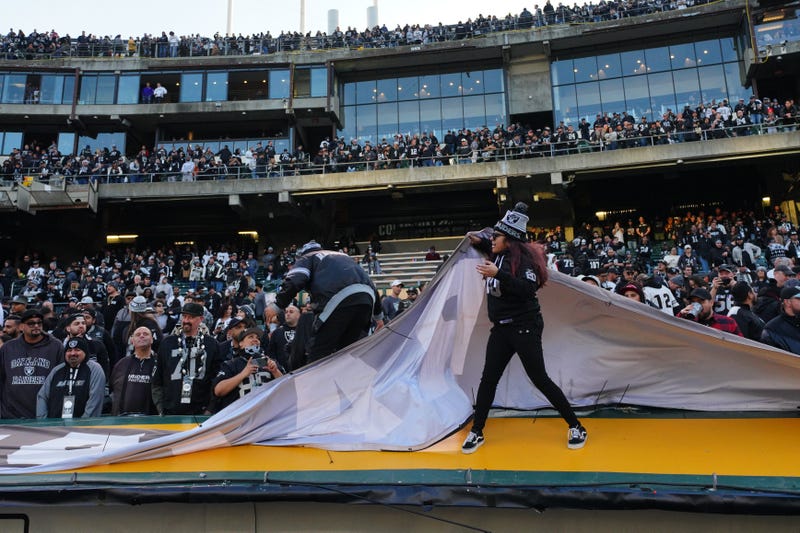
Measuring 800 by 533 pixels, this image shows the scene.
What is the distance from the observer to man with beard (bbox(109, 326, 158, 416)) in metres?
5.13

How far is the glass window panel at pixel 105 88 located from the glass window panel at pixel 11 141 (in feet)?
15.1

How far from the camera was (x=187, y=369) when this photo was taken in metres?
4.84

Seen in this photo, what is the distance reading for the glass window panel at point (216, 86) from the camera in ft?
91.4

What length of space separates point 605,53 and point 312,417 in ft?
91.5

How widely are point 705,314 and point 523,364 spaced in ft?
8.13

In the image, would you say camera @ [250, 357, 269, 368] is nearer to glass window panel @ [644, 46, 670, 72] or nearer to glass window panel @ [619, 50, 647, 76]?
glass window panel @ [619, 50, 647, 76]

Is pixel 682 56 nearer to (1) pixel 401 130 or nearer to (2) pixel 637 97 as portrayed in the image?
(2) pixel 637 97

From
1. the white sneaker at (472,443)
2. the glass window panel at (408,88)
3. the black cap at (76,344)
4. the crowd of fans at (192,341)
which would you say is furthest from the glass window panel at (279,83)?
the white sneaker at (472,443)

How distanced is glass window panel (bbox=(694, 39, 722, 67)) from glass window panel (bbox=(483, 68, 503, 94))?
934 cm

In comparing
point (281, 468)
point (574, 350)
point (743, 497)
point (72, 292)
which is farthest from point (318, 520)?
point (72, 292)

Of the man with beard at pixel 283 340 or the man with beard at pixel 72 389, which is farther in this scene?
the man with beard at pixel 283 340

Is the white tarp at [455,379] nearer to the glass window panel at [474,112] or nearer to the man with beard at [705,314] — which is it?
the man with beard at [705,314]

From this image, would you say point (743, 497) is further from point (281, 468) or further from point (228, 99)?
point (228, 99)

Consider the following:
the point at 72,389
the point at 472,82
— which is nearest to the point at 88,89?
the point at 472,82
